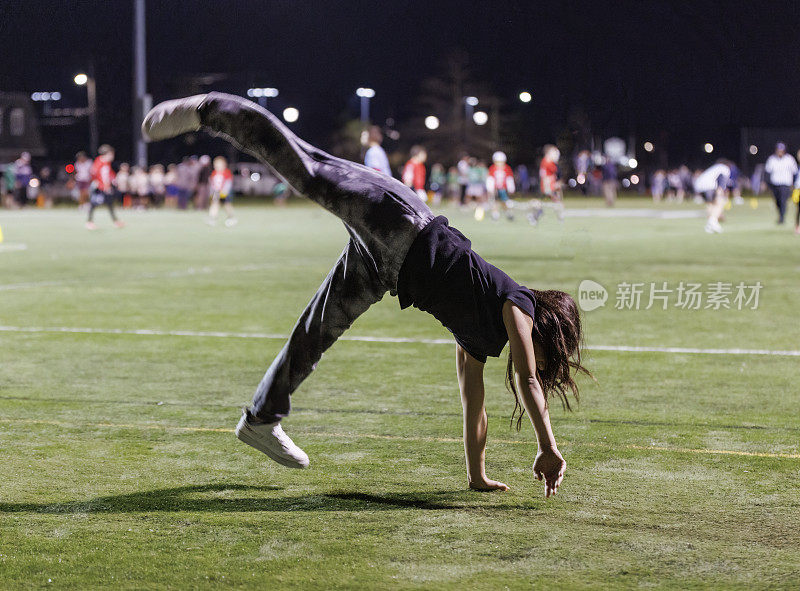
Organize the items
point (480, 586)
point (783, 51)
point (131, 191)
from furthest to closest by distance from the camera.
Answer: point (131, 191), point (783, 51), point (480, 586)

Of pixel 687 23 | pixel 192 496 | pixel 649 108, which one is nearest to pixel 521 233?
pixel 687 23

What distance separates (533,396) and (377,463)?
1.25 m

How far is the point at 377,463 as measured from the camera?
5215 mm

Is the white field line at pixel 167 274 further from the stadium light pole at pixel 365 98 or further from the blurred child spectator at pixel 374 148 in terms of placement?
the stadium light pole at pixel 365 98

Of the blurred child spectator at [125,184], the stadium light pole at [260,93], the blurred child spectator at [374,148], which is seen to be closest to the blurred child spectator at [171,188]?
the blurred child spectator at [125,184]

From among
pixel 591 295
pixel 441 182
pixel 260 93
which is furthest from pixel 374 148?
pixel 260 93

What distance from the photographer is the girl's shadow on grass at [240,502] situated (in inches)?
174

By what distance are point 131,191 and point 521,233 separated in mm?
24439

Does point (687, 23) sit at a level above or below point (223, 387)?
above

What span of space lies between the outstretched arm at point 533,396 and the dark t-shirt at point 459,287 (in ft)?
0.23

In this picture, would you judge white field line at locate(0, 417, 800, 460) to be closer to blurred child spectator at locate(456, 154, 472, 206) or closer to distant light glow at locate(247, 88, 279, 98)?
blurred child spectator at locate(456, 154, 472, 206)

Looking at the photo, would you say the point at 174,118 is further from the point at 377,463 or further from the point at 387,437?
the point at 387,437

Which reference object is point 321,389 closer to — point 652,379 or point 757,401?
point 652,379

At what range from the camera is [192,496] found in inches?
182
